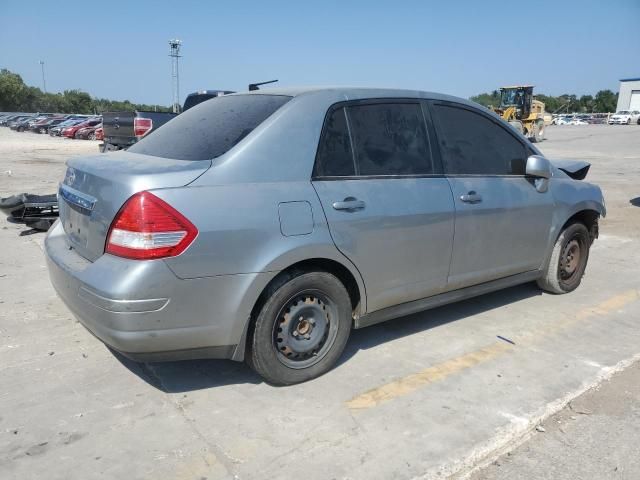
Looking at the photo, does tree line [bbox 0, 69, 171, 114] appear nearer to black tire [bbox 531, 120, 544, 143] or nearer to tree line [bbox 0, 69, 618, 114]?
tree line [bbox 0, 69, 618, 114]

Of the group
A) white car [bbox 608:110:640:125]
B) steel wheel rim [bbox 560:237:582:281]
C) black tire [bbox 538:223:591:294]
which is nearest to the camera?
black tire [bbox 538:223:591:294]

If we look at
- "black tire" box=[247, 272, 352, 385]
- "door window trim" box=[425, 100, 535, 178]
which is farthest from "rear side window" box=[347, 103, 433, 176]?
"black tire" box=[247, 272, 352, 385]

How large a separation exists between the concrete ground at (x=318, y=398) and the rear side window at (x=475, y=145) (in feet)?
4.13

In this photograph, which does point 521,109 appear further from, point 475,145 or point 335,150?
point 335,150

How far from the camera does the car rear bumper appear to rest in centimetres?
262

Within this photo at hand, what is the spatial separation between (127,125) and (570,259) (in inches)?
443

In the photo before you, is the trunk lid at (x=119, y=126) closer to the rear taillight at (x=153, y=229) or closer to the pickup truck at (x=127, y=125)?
the pickup truck at (x=127, y=125)

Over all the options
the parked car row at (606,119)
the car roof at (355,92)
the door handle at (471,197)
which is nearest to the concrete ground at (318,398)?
the door handle at (471,197)

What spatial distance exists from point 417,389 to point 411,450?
0.64 meters

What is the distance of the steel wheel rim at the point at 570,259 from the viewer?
16.3 feet

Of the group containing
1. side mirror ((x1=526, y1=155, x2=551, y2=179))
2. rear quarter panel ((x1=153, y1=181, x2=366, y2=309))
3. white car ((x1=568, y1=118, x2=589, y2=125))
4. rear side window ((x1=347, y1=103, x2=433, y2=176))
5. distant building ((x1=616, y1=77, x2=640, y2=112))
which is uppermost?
distant building ((x1=616, y1=77, x2=640, y2=112))

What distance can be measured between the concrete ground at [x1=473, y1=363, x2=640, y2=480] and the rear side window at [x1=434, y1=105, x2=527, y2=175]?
5.70 ft

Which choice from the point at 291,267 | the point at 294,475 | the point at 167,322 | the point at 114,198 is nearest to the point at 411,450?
the point at 294,475

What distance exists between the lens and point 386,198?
11.1 feet
